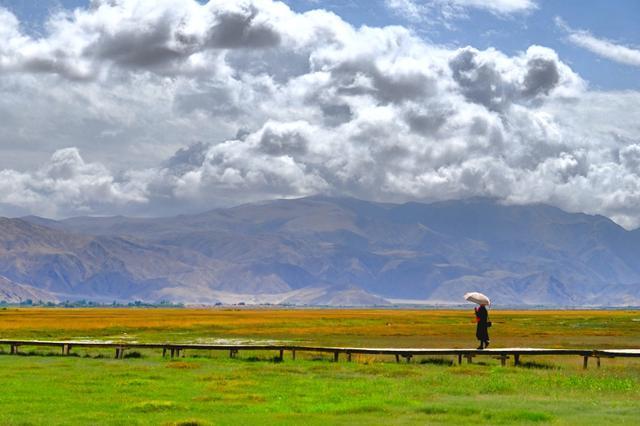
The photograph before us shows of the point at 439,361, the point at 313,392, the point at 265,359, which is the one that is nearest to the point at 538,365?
the point at 439,361

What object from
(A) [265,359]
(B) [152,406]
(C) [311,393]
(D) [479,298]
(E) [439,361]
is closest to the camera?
(B) [152,406]

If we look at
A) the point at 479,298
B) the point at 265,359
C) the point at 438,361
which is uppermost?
the point at 479,298

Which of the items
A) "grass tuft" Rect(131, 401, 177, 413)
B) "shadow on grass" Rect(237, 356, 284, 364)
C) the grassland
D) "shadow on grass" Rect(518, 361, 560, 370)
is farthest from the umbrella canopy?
"grass tuft" Rect(131, 401, 177, 413)

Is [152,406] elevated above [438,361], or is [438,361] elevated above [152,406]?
[438,361]

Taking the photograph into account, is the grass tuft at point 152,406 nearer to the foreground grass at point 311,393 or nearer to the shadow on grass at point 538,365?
the foreground grass at point 311,393

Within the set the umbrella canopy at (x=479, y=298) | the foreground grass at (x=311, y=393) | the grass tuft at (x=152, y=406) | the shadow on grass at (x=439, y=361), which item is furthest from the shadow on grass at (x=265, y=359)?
the grass tuft at (x=152, y=406)

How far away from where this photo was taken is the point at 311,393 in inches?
1396

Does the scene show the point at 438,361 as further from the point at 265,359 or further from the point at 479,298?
the point at 265,359

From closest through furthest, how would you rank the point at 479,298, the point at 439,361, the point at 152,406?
1. the point at 152,406
2. the point at 439,361
3. the point at 479,298

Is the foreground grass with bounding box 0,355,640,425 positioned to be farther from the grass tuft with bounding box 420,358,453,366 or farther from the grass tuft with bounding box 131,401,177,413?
the grass tuft with bounding box 420,358,453,366

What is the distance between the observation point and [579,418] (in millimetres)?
28906

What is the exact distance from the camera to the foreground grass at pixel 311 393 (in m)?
28.8

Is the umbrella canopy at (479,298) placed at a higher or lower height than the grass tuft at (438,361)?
higher

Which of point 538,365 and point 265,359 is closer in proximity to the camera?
point 538,365
